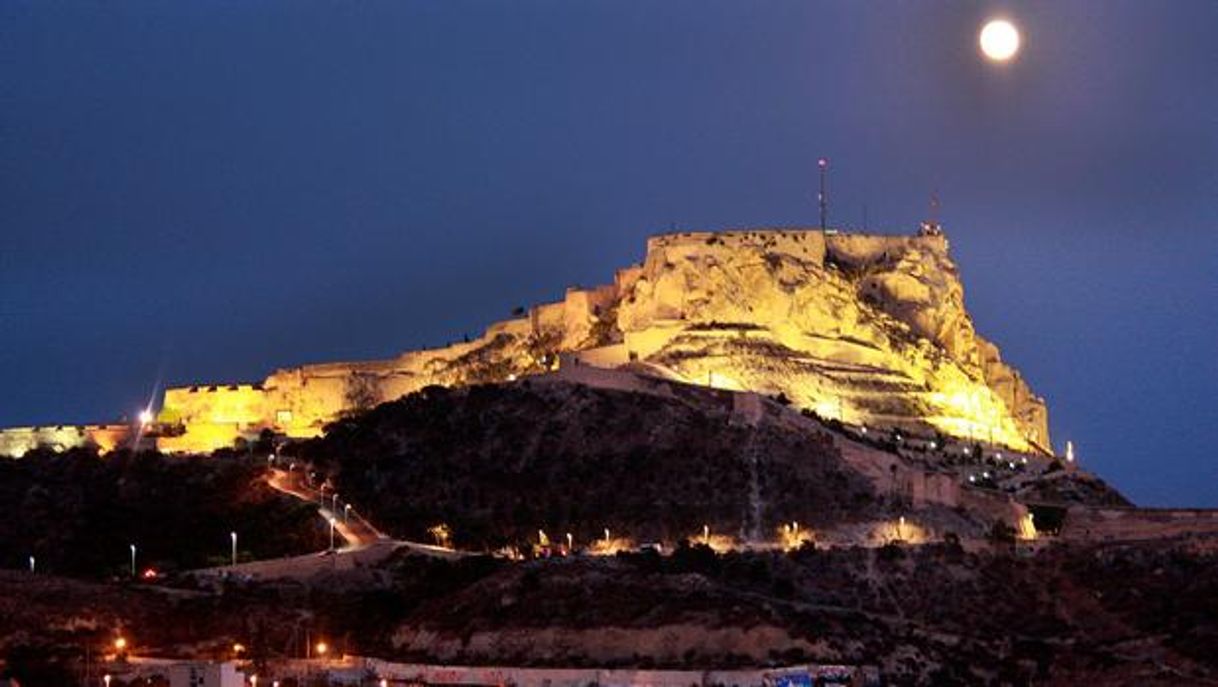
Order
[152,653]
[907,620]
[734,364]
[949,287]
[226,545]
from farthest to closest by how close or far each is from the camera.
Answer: [949,287]
[734,364]
[226,545]
[907,620]
[152,653]

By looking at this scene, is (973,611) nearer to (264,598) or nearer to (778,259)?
(264,598)

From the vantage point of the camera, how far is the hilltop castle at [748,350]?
338 feet

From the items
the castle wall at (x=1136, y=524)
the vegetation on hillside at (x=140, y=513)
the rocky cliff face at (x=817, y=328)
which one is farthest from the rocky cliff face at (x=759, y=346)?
the castle wall at (x=1136, y=524)

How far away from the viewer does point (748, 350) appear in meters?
104

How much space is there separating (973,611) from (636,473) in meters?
16.6

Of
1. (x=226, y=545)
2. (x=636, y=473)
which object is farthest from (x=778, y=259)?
(x=226, y=545)

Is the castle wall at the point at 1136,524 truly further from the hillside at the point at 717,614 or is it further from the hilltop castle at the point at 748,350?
the hilltop castle at the point at 748,350

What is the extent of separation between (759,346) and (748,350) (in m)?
0.77

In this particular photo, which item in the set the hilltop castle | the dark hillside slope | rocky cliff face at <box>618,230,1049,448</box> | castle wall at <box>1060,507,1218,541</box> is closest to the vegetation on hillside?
the dark hillside slope

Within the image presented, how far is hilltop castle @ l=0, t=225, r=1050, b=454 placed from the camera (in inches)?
4058

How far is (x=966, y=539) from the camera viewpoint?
275 ft

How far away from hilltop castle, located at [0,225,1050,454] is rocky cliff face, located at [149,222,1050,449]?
82 mm

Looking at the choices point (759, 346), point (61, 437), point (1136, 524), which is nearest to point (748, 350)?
point (759, 346)

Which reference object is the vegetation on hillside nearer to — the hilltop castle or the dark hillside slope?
the dark hillside slope
